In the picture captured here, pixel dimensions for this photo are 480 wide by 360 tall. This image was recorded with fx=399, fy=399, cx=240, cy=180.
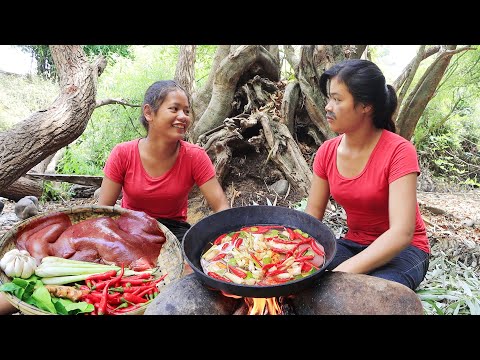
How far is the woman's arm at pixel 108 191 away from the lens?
2.86 m

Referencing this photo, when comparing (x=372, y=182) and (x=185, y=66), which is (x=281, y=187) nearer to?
(x=372, y=182)

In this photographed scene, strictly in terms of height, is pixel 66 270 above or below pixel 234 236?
below

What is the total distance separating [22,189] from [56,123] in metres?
1.93

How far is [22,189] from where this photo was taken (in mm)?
5566

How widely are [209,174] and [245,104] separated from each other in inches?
105

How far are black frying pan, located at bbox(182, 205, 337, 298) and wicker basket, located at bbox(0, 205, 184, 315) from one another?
1.34 feet

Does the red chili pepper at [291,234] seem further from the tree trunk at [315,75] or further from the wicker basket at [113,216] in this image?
the tree trunk at [315,75]

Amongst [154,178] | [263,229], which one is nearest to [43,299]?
[154,178]

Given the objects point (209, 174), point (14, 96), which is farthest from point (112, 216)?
point (14, 96)

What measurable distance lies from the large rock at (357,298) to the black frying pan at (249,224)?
0.40 ft

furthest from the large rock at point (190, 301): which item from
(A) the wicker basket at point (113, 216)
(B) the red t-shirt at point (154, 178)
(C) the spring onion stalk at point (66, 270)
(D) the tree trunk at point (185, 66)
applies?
(D) the tree trunk at point (185, 66)

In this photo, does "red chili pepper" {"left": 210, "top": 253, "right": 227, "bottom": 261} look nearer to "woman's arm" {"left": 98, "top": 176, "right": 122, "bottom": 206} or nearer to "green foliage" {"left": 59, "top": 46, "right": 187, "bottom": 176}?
"woman's arm" {"left": 98, "top": 176, "right": 122, "bottom": 206}

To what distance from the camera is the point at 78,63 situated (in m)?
4.71
